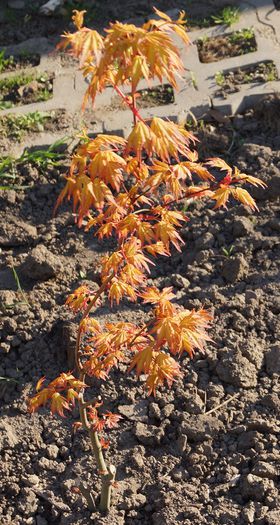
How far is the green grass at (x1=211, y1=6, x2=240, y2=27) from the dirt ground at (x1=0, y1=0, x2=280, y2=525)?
1580 millimetres

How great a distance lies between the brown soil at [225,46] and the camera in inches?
256

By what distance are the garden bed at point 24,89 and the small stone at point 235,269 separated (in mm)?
2097

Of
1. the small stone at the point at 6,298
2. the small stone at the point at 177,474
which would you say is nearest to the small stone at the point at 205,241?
the small stone at the point at 6,298

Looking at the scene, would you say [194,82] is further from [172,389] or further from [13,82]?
[172,389]

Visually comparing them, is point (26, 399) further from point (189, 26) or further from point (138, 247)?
point (189, 26)

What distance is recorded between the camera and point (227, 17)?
22.1ft

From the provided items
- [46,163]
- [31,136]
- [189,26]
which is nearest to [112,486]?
[46,163]

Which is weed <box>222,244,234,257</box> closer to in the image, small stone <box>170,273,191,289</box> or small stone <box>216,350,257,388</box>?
small stone <box>170,273,191,289</box>

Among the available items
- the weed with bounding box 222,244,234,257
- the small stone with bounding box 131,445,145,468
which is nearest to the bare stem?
the small stone with bounding box 131,445,145,468

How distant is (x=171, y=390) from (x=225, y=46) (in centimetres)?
312

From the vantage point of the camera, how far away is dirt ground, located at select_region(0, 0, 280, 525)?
400 cm

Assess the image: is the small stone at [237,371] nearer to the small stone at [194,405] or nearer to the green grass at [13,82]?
the small stone at [194,405]

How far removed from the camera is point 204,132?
5.76 m

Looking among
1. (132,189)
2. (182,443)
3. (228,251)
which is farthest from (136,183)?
(228,251)
